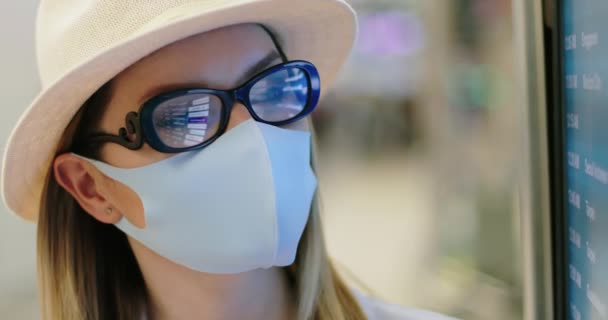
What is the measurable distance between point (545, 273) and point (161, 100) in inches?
19.0

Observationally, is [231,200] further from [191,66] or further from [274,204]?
[191,66]

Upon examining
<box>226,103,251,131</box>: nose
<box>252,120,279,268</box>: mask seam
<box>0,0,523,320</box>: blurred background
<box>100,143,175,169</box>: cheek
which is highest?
<box>226,103,251,131</box>: nose

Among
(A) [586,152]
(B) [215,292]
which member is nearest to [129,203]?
(B) [215,292]

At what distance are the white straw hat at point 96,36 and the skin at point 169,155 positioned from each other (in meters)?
0.03

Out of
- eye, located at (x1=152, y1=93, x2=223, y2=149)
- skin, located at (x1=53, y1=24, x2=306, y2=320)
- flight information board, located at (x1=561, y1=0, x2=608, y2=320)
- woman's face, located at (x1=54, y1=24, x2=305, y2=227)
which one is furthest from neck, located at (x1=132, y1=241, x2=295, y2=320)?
flight information board, located at (x1=561, y1=0, x2=608, y2=320)

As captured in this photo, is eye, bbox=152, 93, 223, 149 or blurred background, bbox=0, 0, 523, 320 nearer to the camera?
eye, bbox=152, 93, 223, 149

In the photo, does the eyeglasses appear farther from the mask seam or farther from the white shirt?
the white shirt

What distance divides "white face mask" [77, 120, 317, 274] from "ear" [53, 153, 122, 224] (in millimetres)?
78

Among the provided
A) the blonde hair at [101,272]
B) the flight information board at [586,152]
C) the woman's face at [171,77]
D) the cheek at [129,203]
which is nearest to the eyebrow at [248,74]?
the woman's face at [171,77]

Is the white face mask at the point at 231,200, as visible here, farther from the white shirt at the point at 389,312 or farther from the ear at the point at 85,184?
the white shirt at the point at 389,312

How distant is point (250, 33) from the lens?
0.81m

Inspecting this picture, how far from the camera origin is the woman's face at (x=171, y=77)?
764 mm

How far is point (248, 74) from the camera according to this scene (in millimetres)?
786

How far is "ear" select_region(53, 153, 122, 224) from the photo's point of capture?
843 millimetres
